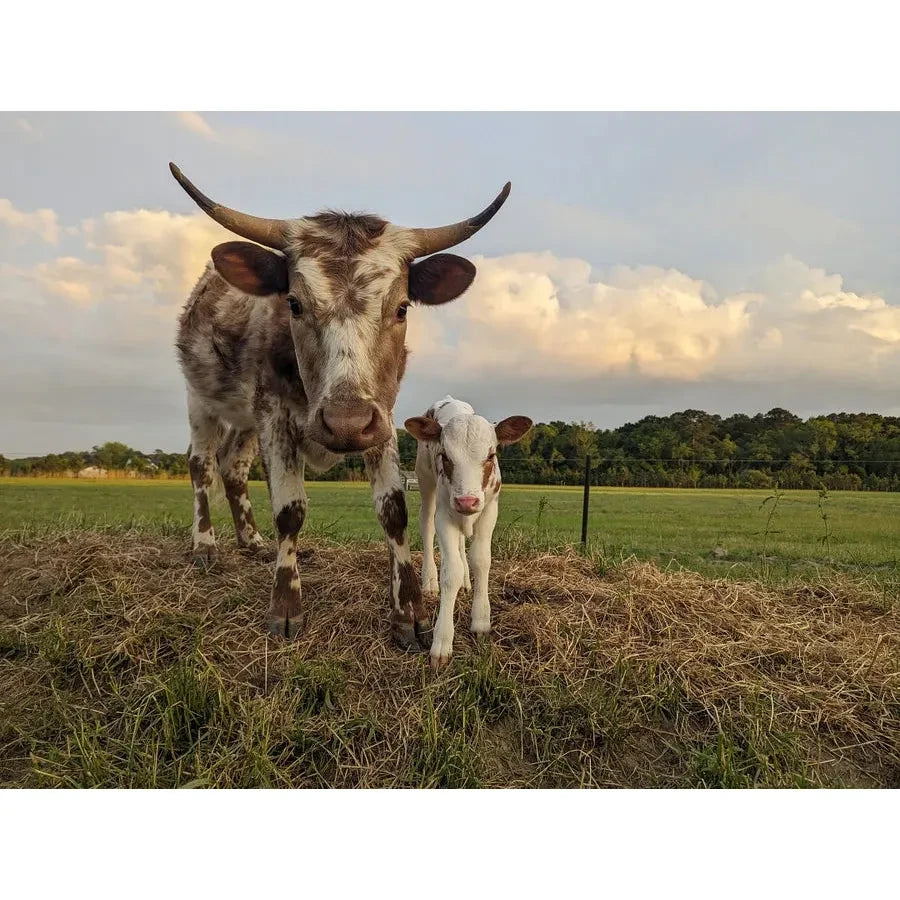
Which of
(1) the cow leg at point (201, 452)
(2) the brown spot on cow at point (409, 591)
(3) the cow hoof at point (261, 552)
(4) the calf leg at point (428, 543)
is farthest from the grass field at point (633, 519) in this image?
(2) the brown spot on cow at point (409, 591)

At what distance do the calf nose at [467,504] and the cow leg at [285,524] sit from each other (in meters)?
1.21

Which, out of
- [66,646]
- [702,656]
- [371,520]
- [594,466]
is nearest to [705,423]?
[594,466]

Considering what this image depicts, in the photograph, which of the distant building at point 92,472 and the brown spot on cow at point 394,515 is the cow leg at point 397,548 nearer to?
the brown spot on cow at point 394,515

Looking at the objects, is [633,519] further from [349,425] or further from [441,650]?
[349,425]

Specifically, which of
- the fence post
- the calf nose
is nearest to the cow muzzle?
the calf nose

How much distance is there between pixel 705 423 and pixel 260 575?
5041 mm

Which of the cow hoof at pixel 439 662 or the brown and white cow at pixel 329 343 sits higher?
the brown and white cow at pixel 329 343

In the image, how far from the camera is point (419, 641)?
3410 mm

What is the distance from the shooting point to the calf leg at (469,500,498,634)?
3.27 meters

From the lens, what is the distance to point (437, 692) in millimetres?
2879

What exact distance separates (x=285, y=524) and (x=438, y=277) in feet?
5.33

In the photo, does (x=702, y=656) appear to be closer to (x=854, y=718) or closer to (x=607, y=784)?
(x=854, y=718)

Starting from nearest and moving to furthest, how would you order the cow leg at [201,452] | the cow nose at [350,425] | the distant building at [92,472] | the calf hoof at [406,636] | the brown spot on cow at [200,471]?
1. the cow nose at [350,425]
2. the calf hoof at [406,636]
3. the cow leg at [201,452]
4. the brown spot on cow at [200,471]
5. the distant building at [92,472]

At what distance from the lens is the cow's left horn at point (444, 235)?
3.33 meters
